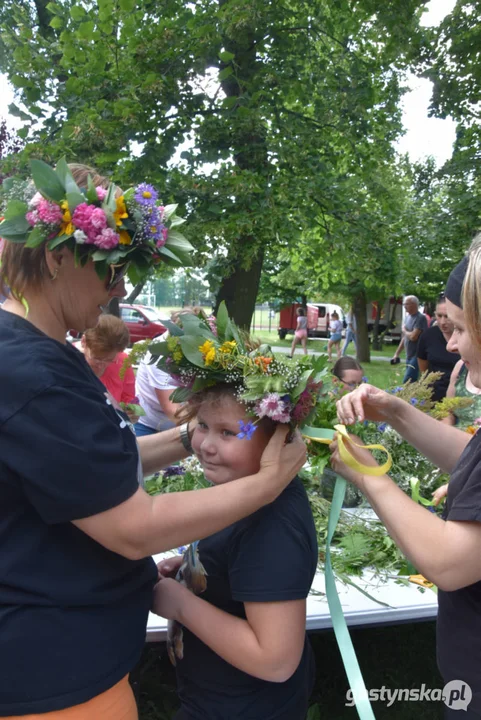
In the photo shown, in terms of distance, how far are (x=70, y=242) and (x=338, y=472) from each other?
3.37 feet

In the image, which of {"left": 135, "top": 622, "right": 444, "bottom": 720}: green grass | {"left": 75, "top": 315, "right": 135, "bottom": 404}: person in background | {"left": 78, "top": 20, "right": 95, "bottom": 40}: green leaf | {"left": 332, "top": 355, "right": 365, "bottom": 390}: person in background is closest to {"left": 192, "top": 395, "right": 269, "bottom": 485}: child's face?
{"left": 135, "top": 622, "right": 444, "bottom": 720}: green grass

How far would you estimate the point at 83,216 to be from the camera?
1.27 m

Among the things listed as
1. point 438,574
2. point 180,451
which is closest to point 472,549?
point 438,574

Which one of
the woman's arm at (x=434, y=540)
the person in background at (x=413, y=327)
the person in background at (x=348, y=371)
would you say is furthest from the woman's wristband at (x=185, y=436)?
the person in background at (x=413, y=327)

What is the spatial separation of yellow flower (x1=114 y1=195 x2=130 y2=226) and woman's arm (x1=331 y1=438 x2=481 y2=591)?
3.21ft

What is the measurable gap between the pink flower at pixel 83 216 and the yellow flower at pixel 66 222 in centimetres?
1

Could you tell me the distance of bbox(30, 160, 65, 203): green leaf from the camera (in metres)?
1.28

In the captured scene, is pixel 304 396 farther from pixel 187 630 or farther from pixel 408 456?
pixel 408 456

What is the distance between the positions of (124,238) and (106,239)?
0.30 feet

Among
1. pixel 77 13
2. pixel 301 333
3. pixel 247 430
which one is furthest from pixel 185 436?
pixel 301 333

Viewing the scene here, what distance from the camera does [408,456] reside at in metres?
3.17

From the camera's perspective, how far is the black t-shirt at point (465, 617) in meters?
1.30

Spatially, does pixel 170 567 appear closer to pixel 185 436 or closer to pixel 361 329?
pixel 185 436

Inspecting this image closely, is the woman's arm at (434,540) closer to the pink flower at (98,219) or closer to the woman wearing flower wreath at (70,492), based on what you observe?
the woman wearing flower wreath at (70,492)
